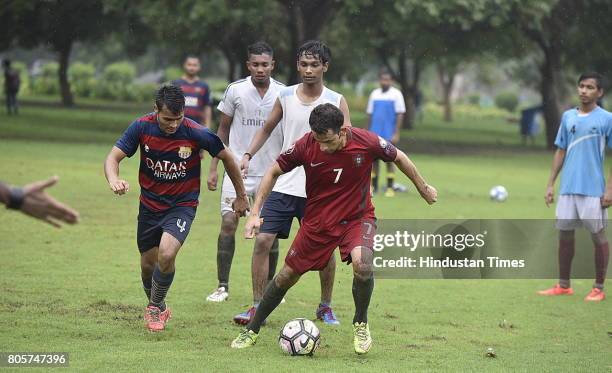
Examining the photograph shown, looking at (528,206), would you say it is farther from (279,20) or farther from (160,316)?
(279,20)

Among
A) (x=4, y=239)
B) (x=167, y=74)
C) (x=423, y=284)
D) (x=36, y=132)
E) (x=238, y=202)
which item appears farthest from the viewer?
(x=167, y=74)

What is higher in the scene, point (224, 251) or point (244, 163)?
point (244, 163)

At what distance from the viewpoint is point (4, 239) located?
14.2 metres

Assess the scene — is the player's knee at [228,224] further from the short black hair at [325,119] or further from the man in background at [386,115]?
the man in background at [386,115]

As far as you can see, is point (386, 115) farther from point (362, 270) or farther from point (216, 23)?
point (362, 270)

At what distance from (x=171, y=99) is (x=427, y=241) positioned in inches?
200

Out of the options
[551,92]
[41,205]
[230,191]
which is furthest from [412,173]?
[551,92]

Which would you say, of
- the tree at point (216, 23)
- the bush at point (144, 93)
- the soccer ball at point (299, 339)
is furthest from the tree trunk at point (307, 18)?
the bush at point (144, 93)

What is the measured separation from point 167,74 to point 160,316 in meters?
80.6

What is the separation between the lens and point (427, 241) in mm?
12711

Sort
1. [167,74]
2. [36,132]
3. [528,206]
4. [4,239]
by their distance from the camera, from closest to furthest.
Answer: [4,239], [528,206], [36,132], [167,74]

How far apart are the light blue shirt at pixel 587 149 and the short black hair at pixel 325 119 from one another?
4527 millimetres

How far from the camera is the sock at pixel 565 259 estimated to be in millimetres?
12086

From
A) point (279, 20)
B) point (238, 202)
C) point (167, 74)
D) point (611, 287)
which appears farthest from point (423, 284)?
point (167, 74)
